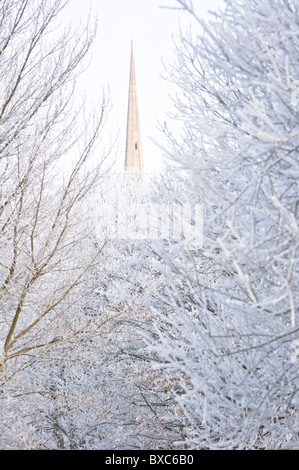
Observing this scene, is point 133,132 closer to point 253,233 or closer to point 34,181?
point 34,181

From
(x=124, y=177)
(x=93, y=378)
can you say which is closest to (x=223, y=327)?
(x=93, y=378)

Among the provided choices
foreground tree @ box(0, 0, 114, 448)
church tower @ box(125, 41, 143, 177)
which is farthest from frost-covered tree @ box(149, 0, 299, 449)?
church tower @ box(125, 41, 143, 177)

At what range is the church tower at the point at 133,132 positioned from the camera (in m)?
51.9

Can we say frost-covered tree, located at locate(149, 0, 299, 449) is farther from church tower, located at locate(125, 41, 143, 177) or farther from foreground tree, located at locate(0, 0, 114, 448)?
church tower, located at locate(125, 41, 143, 177)

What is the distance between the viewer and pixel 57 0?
16.2 ft

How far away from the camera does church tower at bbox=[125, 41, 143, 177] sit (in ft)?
170

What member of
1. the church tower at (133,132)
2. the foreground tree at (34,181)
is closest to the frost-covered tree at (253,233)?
the foreground tree at (34,181)

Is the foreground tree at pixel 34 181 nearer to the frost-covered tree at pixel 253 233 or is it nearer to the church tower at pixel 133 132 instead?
the frost-covered tree at pixel 253 233

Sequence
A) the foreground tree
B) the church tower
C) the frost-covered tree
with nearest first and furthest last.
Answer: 1. the frost-covered tree
2. the foreground tree
3. the church tower

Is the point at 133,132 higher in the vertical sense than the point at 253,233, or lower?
higher

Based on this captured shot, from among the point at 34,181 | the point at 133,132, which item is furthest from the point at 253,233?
the point at 133,132

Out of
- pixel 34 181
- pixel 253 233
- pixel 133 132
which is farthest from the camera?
pixel 133 132

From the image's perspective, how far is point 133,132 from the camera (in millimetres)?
52906
